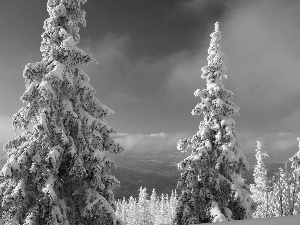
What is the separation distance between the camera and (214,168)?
18.0 metres

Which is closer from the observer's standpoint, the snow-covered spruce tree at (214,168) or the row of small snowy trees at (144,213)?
the snow-covered spruce tree at (214,168)

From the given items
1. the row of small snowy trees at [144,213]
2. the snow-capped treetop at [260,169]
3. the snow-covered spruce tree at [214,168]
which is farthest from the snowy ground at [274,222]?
the row of small snowy trees at [144,213]

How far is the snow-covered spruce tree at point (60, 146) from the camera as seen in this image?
11828 millimetres

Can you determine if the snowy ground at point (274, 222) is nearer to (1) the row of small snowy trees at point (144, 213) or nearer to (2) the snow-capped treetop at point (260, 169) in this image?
(2) the snow-capped treetop at point (260, 169)

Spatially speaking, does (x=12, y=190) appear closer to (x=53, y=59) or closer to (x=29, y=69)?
(x=29, y=69)

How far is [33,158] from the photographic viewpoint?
1195 centimetres

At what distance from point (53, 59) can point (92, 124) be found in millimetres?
3593

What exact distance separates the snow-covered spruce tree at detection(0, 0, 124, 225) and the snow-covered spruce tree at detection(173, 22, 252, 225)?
18.8 feet

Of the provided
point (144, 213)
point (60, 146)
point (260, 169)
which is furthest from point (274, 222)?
point (144, 213)

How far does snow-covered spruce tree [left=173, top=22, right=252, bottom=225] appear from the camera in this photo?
55.7 feet

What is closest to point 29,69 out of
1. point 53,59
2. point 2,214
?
point 53,59

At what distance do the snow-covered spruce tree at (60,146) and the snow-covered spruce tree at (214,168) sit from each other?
574cm

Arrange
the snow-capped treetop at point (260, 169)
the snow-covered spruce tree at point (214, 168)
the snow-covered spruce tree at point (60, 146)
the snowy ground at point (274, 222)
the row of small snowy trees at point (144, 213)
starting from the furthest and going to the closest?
the row of small snowy trees at point (144, 213) < the snow-capped treetop at point (260, 169) < the snow-covered spruce tree at point (214, 168) < the snow-covered spruce tree at point (60, 146) < the snowy ground at point (274, 222)

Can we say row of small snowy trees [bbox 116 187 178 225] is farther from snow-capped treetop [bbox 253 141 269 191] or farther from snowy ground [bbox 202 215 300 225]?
snowy ground [bbox 202 215 300 225]
